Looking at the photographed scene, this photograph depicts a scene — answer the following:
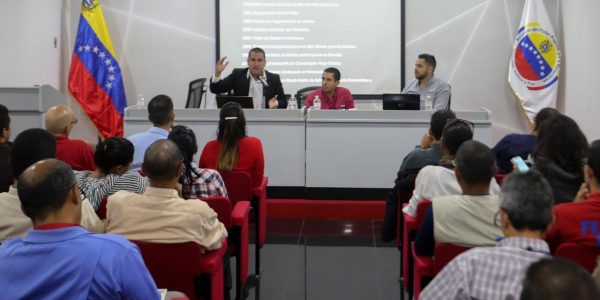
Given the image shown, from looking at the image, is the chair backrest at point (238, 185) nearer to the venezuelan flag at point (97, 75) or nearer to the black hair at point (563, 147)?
the black hair at point (563, 147)

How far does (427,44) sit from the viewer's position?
7.88m

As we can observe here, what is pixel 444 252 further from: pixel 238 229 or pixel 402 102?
pixel 402 102

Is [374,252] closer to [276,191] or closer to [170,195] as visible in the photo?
[276,191]

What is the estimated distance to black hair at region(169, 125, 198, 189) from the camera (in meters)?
3.38

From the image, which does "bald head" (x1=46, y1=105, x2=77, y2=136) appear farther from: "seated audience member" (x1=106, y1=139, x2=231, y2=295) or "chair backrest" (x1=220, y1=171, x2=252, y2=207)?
"seated audience member" (x1=106, y1=139, x2=231, y2=295)

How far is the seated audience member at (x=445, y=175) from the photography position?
320 centimetres

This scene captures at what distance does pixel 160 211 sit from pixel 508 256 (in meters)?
1.43

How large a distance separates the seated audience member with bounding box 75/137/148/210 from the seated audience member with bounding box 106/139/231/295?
38 centimetres

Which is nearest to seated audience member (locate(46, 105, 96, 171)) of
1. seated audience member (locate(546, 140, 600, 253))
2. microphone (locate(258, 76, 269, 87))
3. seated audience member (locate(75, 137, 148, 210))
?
seated audience member (locate(75, 137, 148, 210))

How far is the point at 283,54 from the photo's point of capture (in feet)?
25.9

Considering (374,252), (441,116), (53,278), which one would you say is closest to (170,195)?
(53,278)

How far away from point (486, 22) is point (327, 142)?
3.14 m

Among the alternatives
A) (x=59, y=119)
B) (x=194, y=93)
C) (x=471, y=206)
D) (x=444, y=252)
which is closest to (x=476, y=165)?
(x=471, y=206)

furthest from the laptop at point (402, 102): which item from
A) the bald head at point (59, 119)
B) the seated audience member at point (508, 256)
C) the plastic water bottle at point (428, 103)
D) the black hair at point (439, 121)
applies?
the seated audience member at point (508, 256)
